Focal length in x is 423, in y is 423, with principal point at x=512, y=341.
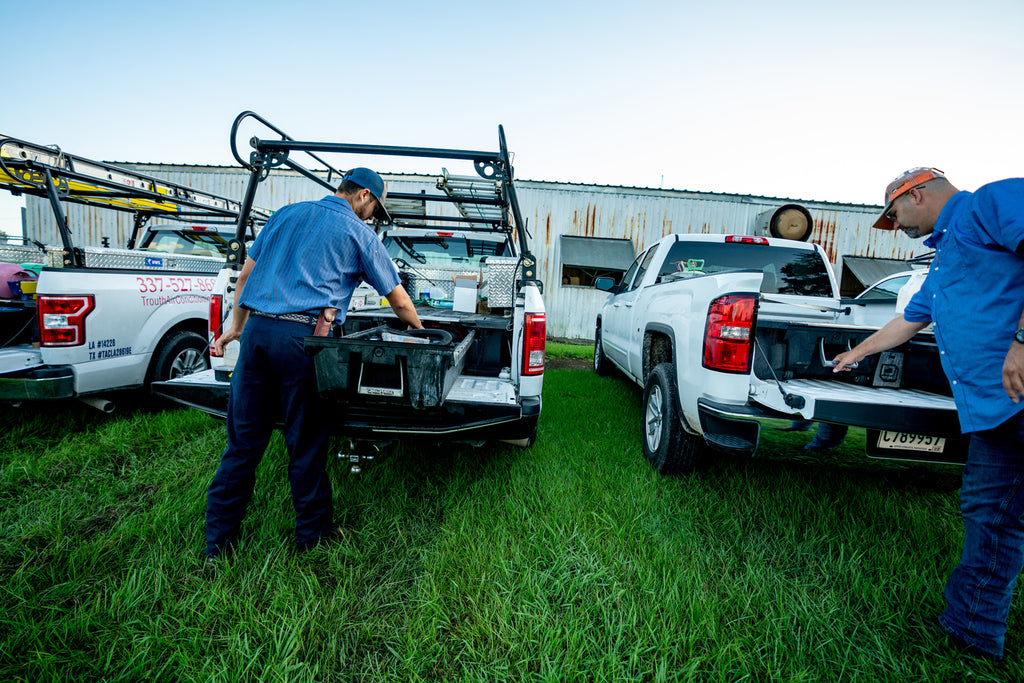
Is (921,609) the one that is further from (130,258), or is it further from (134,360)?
(130,258)

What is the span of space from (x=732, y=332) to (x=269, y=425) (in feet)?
7.92

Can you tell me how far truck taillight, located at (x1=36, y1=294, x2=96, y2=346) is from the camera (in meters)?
2.91

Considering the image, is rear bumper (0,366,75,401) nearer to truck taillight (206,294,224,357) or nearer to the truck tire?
the truck tire

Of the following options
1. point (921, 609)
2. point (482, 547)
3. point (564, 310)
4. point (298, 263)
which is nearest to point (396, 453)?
point (482, 547)

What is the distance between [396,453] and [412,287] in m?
1.95

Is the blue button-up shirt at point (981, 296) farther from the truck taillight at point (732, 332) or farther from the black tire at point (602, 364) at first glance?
the black tire at point (602, 364)

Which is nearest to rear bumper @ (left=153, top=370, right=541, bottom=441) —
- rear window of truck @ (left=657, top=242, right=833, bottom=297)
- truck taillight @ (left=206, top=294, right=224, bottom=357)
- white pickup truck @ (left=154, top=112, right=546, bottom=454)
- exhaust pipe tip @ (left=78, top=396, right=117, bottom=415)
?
white pickup truck @ (left=154, top=112, right=546, bottom=454)

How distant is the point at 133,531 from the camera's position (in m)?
2.15

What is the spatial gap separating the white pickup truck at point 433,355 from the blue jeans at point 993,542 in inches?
A: 72.2

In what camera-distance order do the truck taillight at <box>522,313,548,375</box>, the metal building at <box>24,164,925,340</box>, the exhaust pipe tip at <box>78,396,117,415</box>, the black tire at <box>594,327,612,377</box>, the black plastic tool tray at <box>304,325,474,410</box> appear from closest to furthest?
the black plastic tool tray at <box>304,325,474,410</box>
the truck taillight at <box>522,313,548,375</box>
the exhaust pipe tip at <box>78,396,117,415</box>
the black tire at <box>594,327,612,377</box>
the metal building at <box>24,164,925,340</box>

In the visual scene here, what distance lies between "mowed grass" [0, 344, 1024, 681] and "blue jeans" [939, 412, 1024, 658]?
4.7 inches

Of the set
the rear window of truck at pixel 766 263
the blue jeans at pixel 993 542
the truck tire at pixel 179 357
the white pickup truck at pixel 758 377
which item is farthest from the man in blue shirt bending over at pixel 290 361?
the rear window of truck at pixel 766 263

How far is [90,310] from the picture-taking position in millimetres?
3076

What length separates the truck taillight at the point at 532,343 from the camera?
2.58 m
